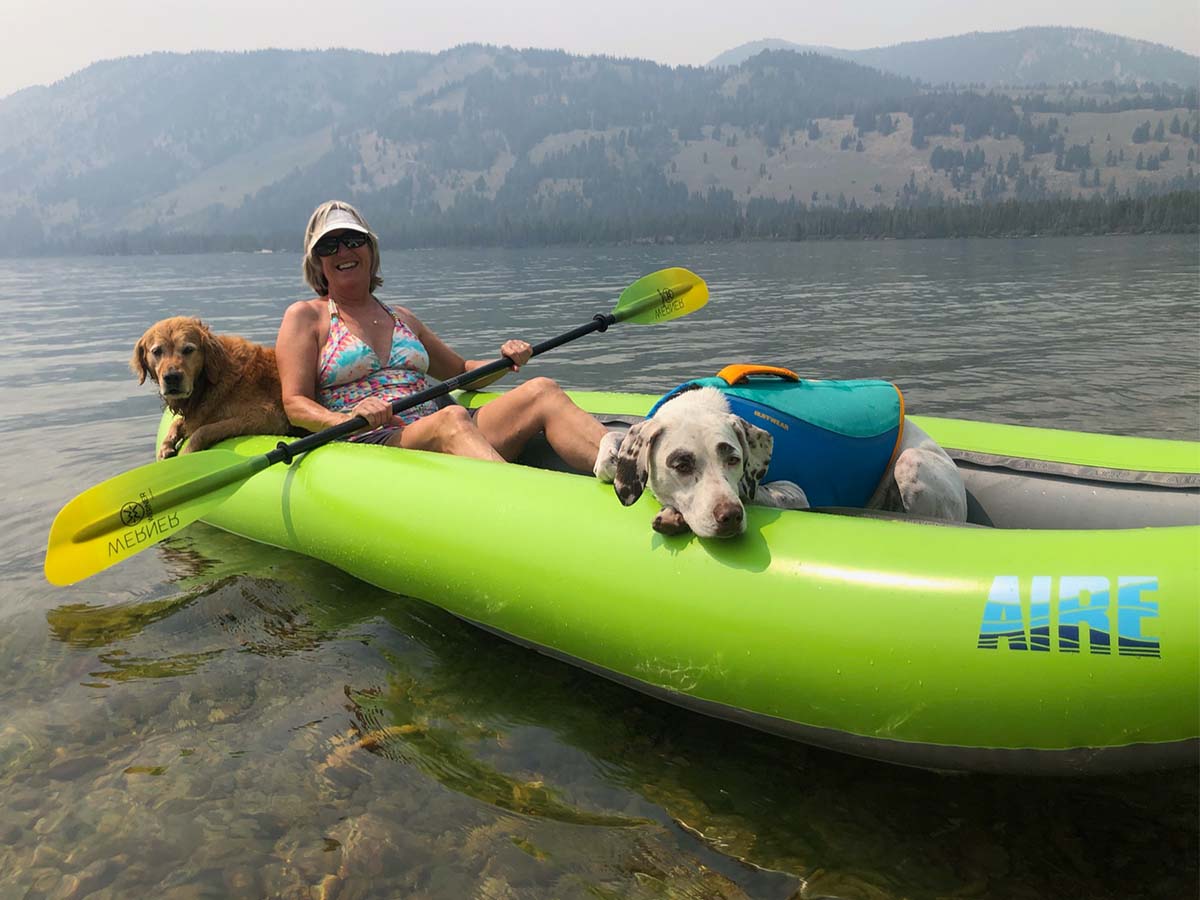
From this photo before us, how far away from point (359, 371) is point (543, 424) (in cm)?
130

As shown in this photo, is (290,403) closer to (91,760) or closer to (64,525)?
(64,525)

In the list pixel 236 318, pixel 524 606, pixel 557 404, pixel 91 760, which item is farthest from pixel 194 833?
pixel 236 318

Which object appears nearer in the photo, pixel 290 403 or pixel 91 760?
pixel 91 760

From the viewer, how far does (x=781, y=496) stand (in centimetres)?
354

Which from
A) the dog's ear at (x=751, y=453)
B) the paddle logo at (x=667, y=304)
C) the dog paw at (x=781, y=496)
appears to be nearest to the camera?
the dog's ear at (x=751, y=453)

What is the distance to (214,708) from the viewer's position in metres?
4.00

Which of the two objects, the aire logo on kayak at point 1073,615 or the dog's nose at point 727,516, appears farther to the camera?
the dog's nose at point 727,516

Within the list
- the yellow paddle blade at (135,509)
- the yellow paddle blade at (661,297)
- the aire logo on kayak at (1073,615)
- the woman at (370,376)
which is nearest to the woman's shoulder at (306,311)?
the woman at (370,376)

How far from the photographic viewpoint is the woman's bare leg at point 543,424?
15.6 feet

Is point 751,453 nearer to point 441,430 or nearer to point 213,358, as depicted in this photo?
point 441,430

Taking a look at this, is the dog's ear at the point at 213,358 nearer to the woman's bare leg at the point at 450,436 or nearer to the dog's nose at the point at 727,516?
the woman's bare leg at the point at 450,436

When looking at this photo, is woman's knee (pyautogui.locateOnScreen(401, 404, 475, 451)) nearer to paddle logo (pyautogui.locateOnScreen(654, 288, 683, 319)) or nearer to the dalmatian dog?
the dalmatian dog

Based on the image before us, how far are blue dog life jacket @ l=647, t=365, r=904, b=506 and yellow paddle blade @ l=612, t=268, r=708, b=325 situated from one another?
3352 mm

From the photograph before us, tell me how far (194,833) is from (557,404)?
2636 millimetres
